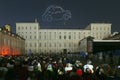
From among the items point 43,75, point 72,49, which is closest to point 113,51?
point 43,75

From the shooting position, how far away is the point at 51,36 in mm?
177625

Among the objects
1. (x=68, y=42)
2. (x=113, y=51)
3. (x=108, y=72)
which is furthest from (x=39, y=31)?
(x=108, y=72)

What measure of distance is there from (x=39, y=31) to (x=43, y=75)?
16556cm

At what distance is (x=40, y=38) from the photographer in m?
176

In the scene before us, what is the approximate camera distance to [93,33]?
587ft

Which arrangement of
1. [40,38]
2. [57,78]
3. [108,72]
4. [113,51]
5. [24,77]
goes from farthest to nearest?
[40,38]
[113,51]
[108,72]
[57,78]
[24,77]

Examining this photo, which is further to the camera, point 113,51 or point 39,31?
point 39,31

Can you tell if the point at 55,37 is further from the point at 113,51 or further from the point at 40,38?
the point at 113,51

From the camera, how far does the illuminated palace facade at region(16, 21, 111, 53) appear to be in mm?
175000

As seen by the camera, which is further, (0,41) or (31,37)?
(31,37)

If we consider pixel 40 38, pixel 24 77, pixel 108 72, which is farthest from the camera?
pixel 40 38

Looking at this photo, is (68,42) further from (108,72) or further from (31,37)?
(108,72)

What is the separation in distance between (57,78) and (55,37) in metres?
164

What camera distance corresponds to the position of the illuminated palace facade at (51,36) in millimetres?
175000
